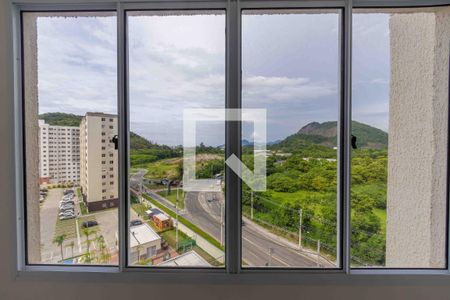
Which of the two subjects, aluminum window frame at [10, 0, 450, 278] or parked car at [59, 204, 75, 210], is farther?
parked car at [59, 204, 75, 210]

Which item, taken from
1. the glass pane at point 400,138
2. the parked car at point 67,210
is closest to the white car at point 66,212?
the parked car at point 67,210

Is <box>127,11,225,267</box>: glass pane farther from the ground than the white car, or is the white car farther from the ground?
<box>127,11,225,267</box>: glass pane

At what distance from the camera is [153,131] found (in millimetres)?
1528

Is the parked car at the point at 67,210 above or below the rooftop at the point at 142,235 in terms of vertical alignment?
above

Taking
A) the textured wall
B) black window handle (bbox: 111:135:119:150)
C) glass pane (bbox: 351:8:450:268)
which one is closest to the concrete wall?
glass pane (bbox: 351:8:450:268)

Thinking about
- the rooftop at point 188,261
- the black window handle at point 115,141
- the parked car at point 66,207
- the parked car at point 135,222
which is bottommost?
the rooftop at point 188,261

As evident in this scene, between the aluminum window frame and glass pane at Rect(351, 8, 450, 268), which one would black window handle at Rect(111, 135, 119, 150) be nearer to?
the aluminum window frame

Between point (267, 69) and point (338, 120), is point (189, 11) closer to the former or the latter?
point (267, 69)

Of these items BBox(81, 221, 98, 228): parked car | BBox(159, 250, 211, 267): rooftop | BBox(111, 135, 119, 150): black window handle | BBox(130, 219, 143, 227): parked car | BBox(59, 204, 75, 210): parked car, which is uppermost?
BBox(111, 135, 119, 150): black window handle

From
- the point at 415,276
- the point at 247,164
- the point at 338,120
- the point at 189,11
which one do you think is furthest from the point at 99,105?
the point at 415,276

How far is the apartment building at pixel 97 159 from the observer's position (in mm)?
1538

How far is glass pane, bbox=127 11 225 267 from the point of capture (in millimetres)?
1503

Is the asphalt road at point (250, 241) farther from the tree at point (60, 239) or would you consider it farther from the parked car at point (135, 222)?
the tree at point (60, 239)

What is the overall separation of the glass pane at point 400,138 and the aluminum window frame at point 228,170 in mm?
77
